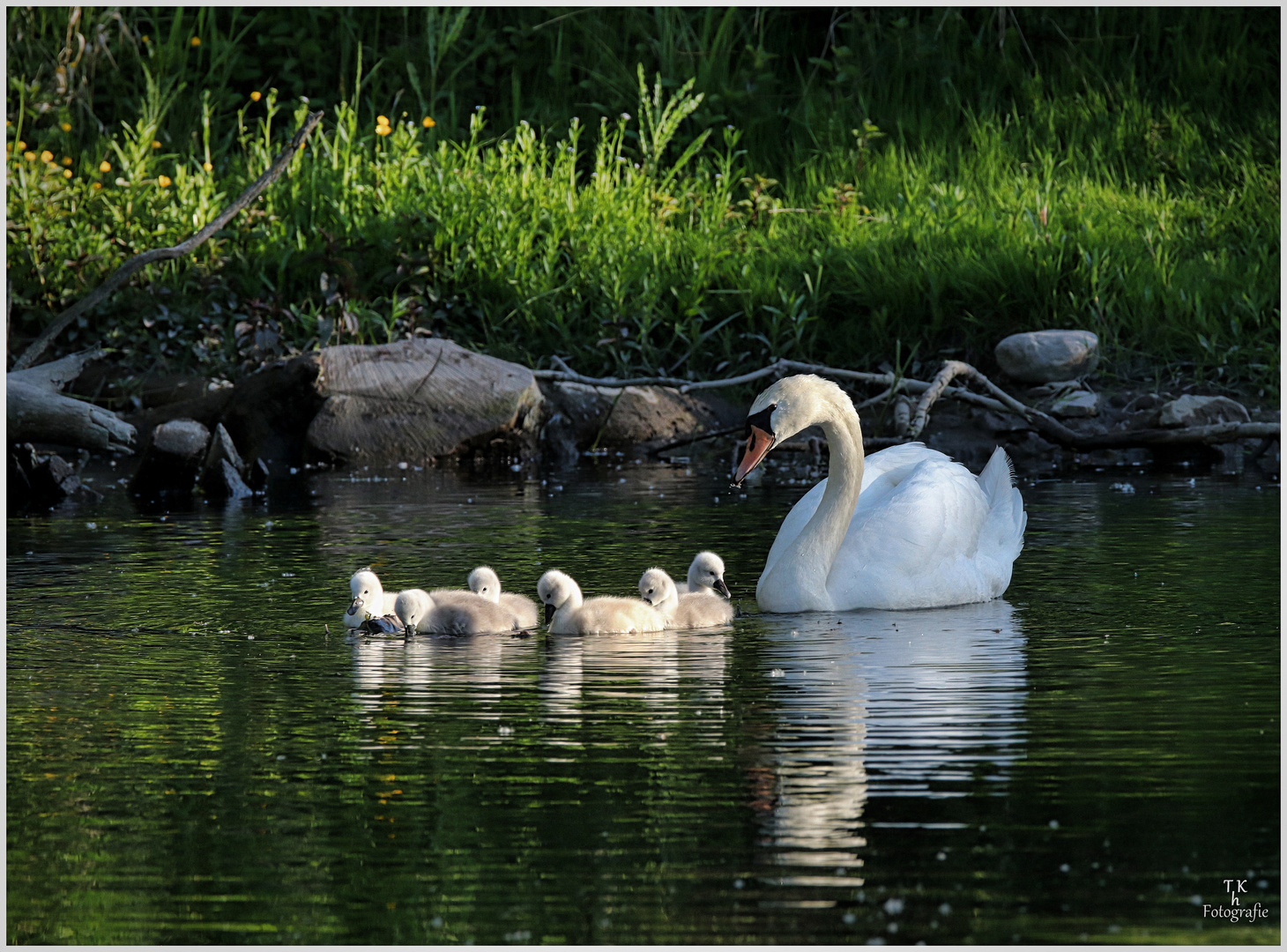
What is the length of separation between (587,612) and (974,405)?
6450 millimetres

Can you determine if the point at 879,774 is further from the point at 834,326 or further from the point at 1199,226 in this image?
the point at 1199,226

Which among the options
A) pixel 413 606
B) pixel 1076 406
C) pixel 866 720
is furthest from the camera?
pixel 1076 406

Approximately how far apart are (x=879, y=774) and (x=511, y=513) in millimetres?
5434

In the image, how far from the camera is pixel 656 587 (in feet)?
22.1

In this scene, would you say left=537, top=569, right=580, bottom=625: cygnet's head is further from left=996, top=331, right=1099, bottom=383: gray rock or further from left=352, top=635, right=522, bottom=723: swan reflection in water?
left=996, top=331, right=1099, bottom=383: gray rock

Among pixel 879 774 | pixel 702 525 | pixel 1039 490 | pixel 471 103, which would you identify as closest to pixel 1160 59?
pixel 471 103

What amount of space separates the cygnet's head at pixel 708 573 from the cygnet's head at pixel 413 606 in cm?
106

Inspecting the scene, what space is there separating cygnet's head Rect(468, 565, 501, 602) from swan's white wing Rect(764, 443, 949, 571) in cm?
112

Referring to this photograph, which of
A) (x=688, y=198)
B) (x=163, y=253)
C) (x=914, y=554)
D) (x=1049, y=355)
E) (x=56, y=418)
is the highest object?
(x=688, y=198)

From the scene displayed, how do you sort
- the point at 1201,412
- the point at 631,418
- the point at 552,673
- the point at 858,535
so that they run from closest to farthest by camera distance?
the point at 552,673
the point at 858,535
the point at 1201,412
the point at 631,418

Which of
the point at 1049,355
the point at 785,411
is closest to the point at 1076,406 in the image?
the point at 1049,355

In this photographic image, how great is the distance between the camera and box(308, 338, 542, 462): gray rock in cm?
1248

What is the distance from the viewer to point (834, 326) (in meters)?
13.7

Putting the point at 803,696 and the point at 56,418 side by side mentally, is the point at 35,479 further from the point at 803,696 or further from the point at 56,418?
the point at 803,696
